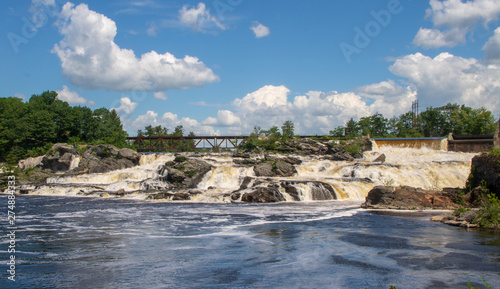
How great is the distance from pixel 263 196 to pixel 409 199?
33.5 ft

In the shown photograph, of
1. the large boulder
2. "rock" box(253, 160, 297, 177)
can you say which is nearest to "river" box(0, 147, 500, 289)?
"rock" box(253, 160, 297, 177)

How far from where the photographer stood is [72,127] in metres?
61.5

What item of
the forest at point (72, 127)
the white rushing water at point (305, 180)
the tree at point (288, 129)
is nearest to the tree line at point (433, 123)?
the forest at point (72, 127)

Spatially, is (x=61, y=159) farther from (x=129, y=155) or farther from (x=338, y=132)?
(x=338, y=132)

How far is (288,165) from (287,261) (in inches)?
1069

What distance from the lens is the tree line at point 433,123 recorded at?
232 ft

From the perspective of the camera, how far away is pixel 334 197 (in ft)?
98.9

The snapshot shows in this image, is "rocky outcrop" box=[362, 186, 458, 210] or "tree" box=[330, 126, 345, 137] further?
"tree" box=[330, 126, 345, 137]

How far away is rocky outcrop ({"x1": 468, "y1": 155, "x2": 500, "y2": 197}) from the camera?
20.7 metres

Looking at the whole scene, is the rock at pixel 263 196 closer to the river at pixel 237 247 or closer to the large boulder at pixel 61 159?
the river at pixel 237 247

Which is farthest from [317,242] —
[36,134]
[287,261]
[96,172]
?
[36,134]

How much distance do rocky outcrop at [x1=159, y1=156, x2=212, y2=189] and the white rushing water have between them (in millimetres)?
577

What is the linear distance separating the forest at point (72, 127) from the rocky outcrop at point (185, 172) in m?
20.1

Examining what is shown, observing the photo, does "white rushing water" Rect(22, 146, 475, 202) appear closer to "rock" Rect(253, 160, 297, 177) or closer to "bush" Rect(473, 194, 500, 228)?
"rock" Rect(253, 160, 297, 177)
